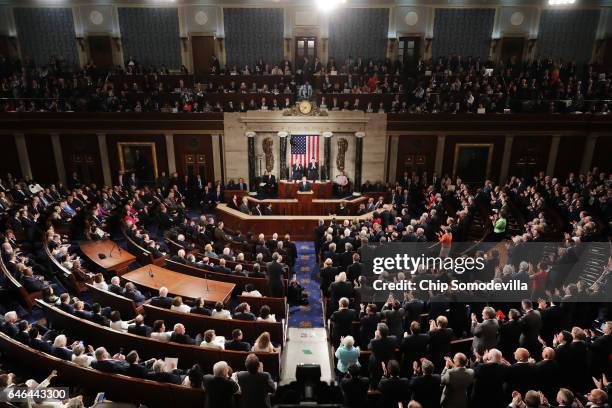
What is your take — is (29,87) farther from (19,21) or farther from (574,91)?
(574,91)

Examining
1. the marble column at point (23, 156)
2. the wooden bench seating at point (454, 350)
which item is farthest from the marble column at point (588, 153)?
the marble column at point (23, 156)

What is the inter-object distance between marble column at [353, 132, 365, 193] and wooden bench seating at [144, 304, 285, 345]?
1048cm

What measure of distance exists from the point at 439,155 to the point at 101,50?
52.1ft

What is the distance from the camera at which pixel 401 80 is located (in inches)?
705

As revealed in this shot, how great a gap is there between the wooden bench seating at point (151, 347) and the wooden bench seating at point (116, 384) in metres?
0.82

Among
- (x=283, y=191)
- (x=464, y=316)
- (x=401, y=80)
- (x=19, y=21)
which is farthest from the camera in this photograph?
(x=19, y=21)

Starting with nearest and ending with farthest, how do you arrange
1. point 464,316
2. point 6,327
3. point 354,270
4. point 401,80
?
point 6,327
point 464,316
point 354,270
point 401,80

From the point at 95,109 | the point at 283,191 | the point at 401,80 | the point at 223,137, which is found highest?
the point at 401,80

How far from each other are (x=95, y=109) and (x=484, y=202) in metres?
14.5

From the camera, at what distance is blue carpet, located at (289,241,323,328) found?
870cm

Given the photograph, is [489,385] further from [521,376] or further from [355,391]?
[355,391]

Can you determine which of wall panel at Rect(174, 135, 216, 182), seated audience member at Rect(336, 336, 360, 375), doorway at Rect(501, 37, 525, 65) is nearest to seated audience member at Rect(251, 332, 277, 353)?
seated audience member at Rect(336, 336, 360, 375)

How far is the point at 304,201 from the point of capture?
47.7 feet

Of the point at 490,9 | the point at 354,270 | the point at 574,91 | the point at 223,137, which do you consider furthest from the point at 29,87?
the point at 574,91
